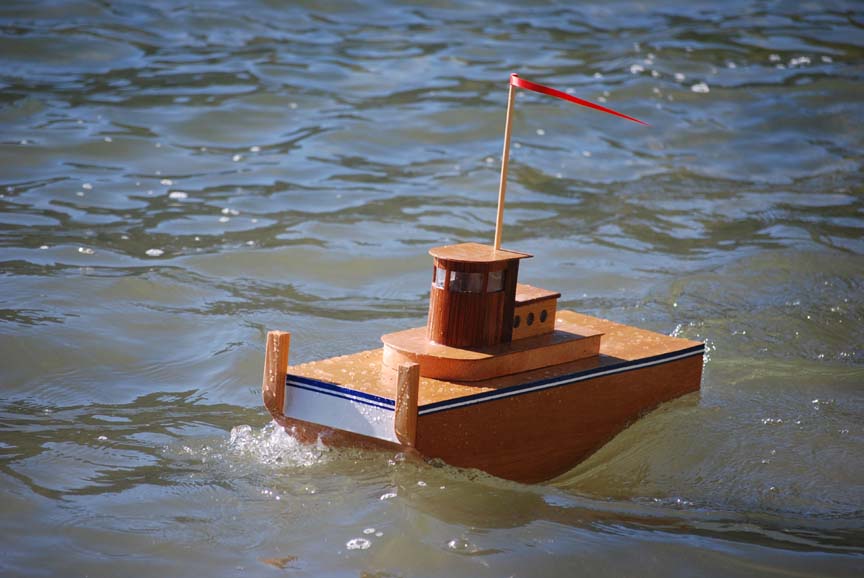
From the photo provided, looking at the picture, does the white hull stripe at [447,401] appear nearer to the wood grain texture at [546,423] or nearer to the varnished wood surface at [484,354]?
the wood grain texture at [546,423]

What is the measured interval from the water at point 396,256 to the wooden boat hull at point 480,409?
125mm

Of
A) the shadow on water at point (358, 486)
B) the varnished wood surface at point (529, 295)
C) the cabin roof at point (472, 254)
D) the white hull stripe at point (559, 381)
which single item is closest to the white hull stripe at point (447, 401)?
the white hull stripe at point (559, 381)

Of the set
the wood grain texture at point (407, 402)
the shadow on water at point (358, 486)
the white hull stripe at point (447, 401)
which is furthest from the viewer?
the shadow on water at point (358, 486)

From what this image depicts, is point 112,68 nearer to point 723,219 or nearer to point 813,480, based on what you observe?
point 723,219

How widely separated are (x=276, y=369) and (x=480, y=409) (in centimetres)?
82

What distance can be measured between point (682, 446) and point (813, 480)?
588mm

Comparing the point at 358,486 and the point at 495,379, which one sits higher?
the point at 495,379

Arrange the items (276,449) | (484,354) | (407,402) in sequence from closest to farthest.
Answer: (407,402) < (484,354) < (276,449)

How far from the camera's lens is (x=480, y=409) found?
14.5ft

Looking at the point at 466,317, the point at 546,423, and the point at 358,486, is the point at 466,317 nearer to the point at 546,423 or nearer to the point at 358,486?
the point at 546,423

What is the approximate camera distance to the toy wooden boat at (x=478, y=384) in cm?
435

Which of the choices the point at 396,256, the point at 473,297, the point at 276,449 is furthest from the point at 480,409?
the point at 396,256

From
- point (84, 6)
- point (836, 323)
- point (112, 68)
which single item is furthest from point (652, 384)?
point (84, 6)

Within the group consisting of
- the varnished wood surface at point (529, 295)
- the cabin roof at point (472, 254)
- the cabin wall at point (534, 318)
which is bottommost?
the cabin wall at point (534, 318)
